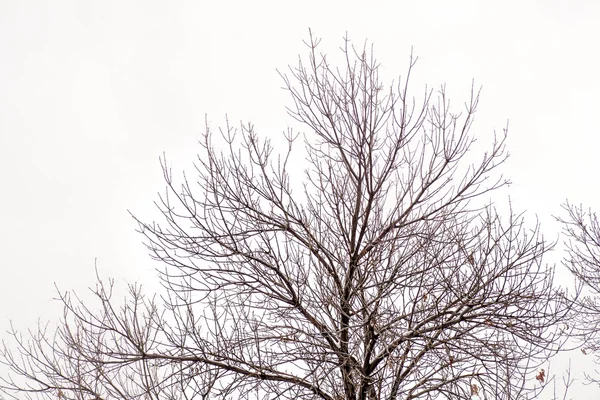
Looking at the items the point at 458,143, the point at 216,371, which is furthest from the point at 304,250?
the point at 458,143

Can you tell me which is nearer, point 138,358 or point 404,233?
point 138,358

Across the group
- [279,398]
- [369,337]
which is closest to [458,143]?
[369,337]

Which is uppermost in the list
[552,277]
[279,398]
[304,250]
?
[304,250]

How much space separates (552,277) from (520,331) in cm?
65

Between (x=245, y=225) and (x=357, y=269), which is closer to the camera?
(x=357, y=269)

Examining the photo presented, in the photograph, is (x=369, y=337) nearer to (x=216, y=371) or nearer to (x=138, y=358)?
(x=216, y=371)

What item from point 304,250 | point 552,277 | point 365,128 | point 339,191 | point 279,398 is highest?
point 365,128

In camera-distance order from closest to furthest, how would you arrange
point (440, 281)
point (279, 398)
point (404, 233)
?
point (440, 281) < point (279, 398) < point (404, 233)

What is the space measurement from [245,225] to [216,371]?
5.20 feet

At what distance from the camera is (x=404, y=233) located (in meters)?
6.25

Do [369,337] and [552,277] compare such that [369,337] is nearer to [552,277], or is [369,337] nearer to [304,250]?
[304,250]

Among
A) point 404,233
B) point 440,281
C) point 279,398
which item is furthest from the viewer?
point 404,233

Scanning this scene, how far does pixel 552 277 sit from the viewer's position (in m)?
5.44

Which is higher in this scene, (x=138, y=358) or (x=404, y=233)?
(x=404, y=233)
